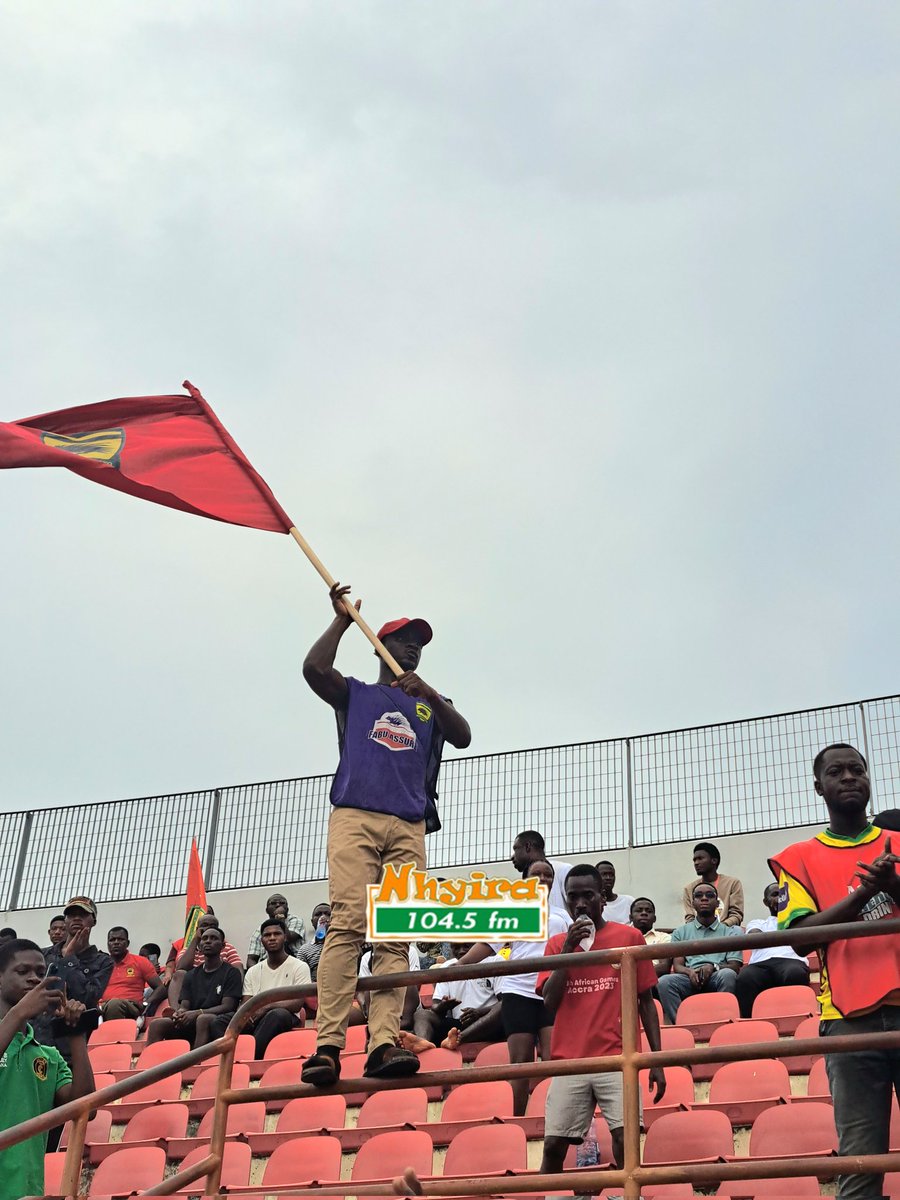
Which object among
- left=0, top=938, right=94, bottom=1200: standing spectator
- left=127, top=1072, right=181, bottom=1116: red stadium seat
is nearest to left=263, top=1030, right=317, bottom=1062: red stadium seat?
left=127, top=1072, right=181, bottom=1116: red stadium seat

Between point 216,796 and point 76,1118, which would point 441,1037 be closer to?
point 76,1118

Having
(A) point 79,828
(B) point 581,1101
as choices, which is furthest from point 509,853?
(B) point 581,1101

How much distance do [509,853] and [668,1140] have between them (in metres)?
10.4

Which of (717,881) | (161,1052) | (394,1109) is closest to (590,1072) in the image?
(394,1109)

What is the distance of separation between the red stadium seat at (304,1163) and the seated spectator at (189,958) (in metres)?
4.26

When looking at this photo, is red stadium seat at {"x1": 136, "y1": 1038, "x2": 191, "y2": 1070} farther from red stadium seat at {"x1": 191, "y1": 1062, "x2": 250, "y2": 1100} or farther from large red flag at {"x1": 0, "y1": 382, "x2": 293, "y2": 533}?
large red flag at {"x1": 0, "y1": 382, "x2": 293, "y2": 533}

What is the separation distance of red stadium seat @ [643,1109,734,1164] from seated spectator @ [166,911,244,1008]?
5695mm

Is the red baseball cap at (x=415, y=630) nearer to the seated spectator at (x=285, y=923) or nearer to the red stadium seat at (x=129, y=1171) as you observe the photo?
the red stadium seat at (x=129, y=1171)

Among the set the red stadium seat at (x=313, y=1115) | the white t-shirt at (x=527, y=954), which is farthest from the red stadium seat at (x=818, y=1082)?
the red stadium seat at (x=313, y=1115)

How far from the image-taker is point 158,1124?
9.56m

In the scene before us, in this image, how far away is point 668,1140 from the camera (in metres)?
7.24

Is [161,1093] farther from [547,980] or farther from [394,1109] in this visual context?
[547,980]

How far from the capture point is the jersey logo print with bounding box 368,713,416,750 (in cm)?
699

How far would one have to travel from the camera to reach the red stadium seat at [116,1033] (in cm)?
1314
